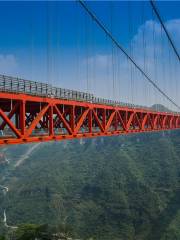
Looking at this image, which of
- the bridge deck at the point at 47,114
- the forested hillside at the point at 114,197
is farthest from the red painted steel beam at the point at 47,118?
the forested hillside at the point at 114,197

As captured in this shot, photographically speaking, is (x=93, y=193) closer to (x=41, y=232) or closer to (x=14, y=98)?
(x=41, y=232)

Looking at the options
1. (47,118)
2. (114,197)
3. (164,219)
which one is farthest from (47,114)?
(114,197)

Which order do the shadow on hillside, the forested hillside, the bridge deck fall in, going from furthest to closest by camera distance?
the forested hillside
the shadow on hillside
the bridge deck

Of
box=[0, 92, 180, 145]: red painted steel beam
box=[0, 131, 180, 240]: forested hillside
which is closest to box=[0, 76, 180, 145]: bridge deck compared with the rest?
box=[0, 92, 180, 145]: red painted steel beam

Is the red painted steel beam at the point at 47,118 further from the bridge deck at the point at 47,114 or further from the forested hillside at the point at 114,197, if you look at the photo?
the forested hillside at the point at 114,197

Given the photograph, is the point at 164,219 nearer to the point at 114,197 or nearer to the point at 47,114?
the point at 114,197

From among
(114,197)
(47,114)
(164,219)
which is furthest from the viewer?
(114,197)

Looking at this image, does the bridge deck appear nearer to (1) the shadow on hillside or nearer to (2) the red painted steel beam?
(2) the red painted steel beam

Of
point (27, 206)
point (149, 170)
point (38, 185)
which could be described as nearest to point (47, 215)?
point (27, 206)

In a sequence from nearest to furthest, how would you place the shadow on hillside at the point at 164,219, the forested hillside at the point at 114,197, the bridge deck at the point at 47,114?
1. the bridge deck at the point at 47,114
2. the shadow on hillside at the point at 164,219
3. the forested hillside at the point at 114,197
